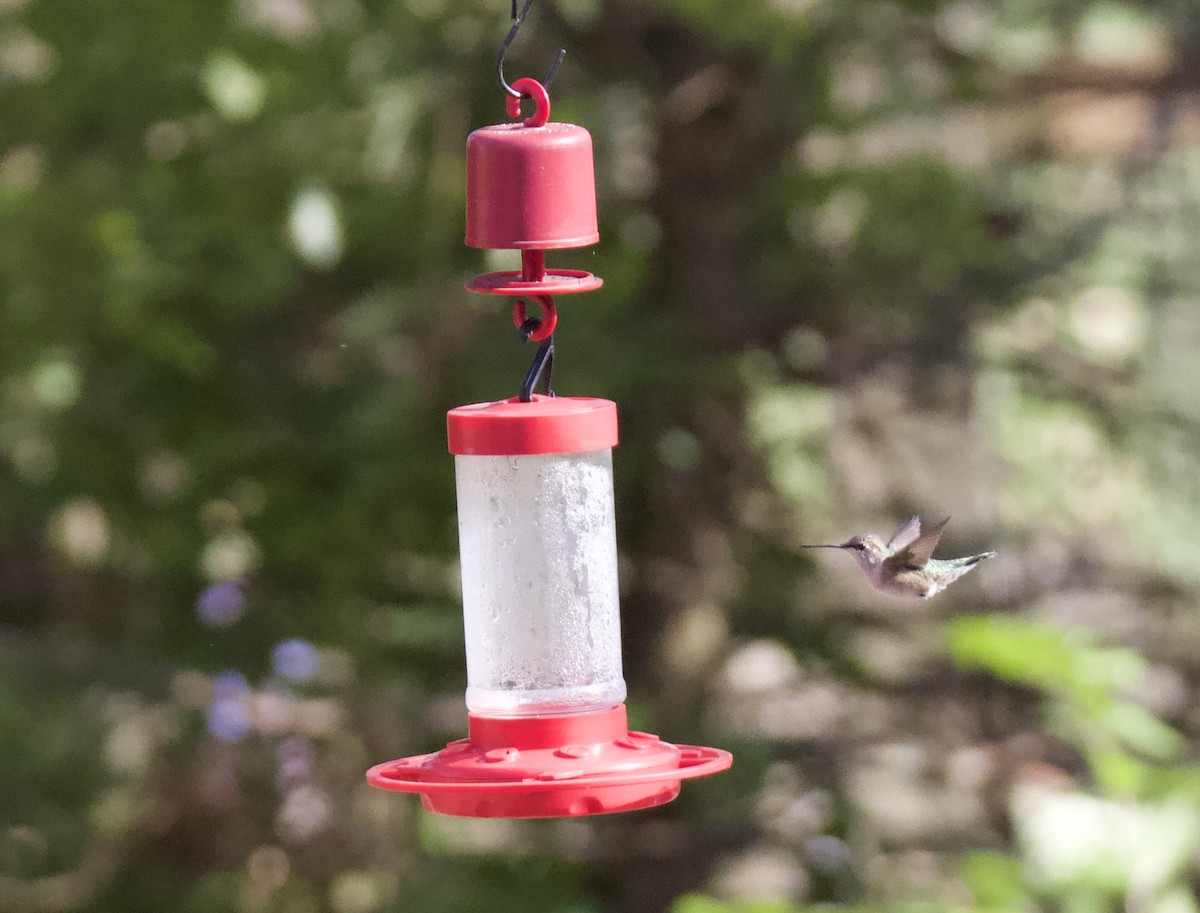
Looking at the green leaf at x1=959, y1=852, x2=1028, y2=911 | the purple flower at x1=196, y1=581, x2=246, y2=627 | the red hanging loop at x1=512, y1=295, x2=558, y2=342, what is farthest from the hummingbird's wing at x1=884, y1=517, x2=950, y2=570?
the purple flower at x1=196, y1=581, x2=246, y2=627

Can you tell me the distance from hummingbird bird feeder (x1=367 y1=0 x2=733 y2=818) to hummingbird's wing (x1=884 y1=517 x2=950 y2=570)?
1.86 feet

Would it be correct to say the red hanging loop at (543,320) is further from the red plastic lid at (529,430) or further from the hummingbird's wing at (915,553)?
the hummingbird's wing at (915,553)

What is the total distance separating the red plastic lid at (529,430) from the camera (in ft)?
7.09

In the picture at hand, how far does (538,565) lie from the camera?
2494mm

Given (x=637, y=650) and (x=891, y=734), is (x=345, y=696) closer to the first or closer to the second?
(x=637, y=650)

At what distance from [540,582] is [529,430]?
15.9 inches

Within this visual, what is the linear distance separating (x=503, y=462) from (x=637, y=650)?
3.27 m

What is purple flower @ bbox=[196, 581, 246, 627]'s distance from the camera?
17.9 feet

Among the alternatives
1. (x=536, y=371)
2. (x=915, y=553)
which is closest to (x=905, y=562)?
(x=915, y=553)

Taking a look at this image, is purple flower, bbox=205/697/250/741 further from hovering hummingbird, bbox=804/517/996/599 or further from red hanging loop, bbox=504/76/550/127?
red hanging loop, bbox=504/76/550/127

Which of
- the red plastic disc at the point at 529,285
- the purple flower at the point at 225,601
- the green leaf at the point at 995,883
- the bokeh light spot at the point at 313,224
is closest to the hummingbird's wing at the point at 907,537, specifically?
the green leaf at the point at 995,883

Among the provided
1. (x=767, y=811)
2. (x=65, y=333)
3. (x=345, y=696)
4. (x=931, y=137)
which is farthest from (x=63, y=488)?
(x=931, y=137)

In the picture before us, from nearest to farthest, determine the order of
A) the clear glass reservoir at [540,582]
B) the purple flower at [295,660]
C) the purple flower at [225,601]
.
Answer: the clear glass reservoir at [540,582], the purple flower at [295,660], the purple flower at [225,601]

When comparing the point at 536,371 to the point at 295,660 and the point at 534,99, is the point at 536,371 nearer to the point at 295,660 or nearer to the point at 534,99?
the point at 534,99
